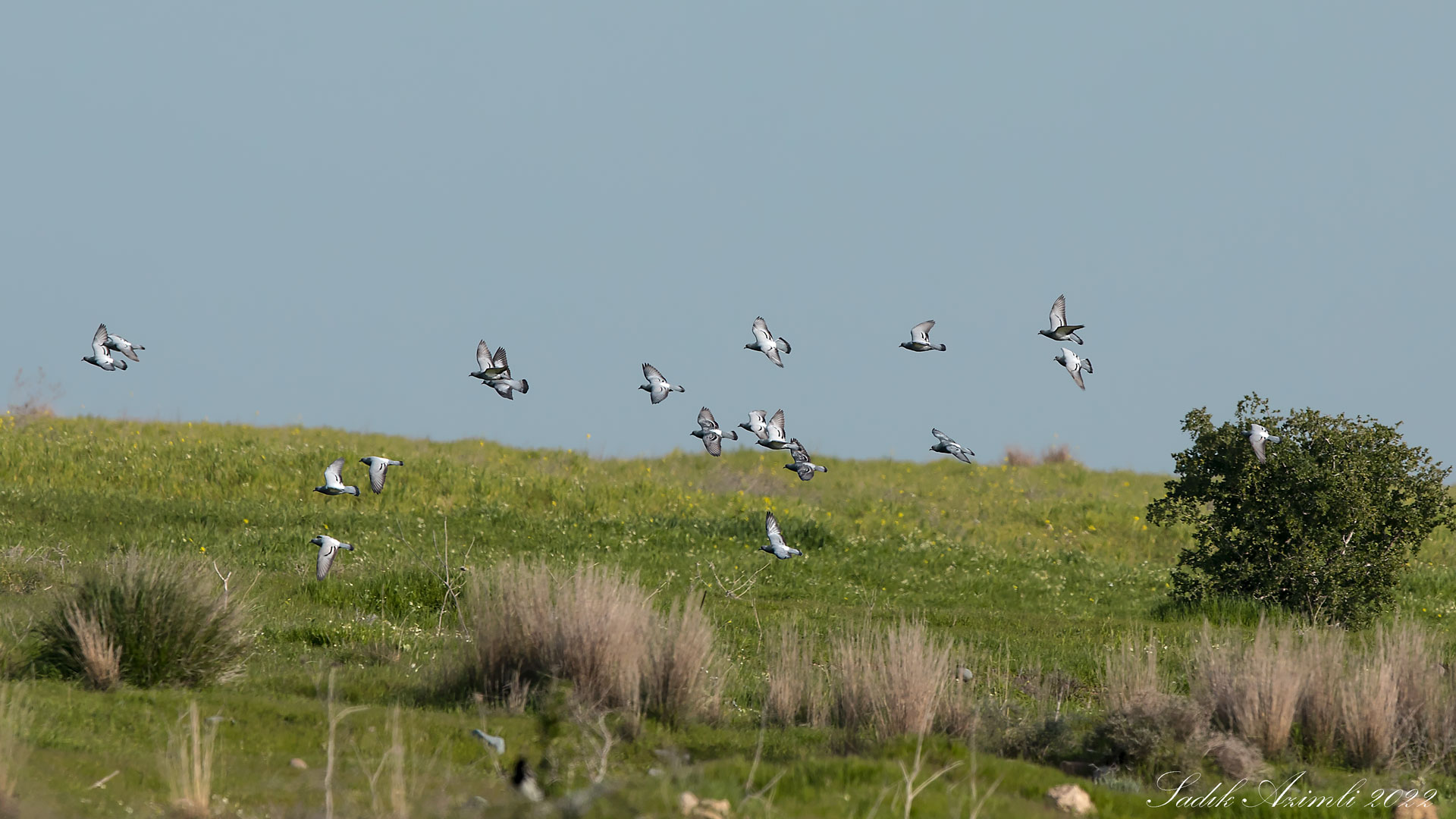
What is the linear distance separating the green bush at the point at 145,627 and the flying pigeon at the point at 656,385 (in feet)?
15.9

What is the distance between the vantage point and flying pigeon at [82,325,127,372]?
13.9 metres

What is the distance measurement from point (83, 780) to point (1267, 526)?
53.4 ft

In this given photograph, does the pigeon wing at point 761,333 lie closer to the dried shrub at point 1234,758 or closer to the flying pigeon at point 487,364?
the flying pigeon at point 487,364

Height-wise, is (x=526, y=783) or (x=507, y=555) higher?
(x=507, y=555)

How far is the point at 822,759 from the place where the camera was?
801cm

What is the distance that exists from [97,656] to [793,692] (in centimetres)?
606

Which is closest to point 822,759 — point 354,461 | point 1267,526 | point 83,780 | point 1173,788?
point 1173,788

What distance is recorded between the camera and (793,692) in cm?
1070

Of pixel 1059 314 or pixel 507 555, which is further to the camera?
pixel 507 555

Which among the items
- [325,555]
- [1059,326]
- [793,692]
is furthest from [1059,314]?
[325,555]

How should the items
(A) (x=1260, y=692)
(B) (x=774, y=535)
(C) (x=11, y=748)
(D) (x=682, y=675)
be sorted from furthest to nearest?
(B) (x=774, y=535)
(A) (x=1260, y=692)
(D) (x=682, y=675)
(C) (x=11, y=748)

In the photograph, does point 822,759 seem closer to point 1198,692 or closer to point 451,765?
point 451,765

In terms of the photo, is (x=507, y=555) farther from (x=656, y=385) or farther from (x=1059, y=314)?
(x=1059, y=314)

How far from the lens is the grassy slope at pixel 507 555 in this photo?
8.27 m
